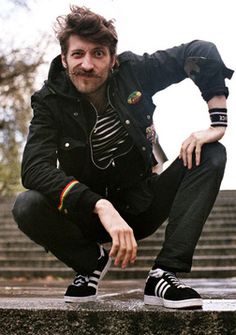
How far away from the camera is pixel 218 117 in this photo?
2508 mm

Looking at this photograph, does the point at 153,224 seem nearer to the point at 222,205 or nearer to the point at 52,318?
the point at 52,318

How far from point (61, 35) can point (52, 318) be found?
3.59ft

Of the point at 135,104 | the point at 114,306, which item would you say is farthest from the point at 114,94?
the point at 114,306

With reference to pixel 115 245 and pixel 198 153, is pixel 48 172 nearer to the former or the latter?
pixel 115 245

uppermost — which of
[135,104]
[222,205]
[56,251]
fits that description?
[135,104]

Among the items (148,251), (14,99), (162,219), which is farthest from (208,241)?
(14,99)

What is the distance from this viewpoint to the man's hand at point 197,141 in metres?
2.44

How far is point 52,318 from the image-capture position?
6.98 ft

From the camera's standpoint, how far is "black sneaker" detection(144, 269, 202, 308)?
213 cm

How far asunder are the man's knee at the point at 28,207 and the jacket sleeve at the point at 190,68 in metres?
0.65

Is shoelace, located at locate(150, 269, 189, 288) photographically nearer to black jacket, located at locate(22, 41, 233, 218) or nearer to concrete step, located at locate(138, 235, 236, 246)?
black jacket, located at locate(22, 41, 233, 218)

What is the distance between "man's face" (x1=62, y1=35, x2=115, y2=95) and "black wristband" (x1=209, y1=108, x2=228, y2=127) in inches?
17.6

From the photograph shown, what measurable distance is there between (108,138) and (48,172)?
31 centimetres

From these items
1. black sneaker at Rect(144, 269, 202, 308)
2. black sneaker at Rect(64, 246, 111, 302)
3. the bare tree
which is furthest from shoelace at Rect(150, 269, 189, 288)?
the bare tree
